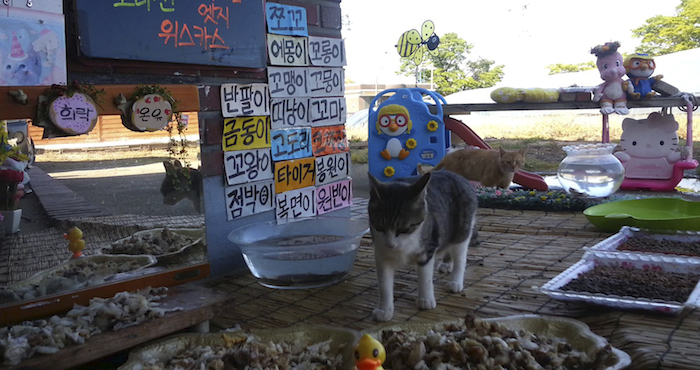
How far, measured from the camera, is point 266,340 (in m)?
1.91

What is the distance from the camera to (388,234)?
2.08 metres

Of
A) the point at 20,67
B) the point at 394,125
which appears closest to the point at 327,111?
the point at 20,67

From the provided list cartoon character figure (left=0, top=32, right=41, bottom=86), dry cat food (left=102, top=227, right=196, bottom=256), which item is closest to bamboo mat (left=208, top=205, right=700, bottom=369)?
dry cat food (left=102, top=227, right=196, bottom=256)

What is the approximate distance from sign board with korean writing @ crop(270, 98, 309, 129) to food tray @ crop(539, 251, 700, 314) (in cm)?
159

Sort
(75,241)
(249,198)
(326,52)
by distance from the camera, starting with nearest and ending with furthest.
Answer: (75,241) → (249,198) → (326,52)

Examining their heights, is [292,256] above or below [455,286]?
above

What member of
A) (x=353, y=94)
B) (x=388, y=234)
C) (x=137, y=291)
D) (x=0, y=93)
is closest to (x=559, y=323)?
(x=388, y=234)

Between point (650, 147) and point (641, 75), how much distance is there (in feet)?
2.56

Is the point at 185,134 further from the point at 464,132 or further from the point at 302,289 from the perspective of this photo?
the point at 464,132

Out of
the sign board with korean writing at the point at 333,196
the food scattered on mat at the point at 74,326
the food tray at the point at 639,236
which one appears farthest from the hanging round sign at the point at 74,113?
the food tray at the point at 639,236

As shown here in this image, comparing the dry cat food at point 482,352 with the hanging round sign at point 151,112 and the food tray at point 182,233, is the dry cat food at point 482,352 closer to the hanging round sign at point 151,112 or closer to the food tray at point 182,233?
the food tray at point 182,233

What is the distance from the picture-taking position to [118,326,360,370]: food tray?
5.82 feet

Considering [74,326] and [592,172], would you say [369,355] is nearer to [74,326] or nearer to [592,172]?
[74,326]

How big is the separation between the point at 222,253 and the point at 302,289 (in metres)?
0.49
